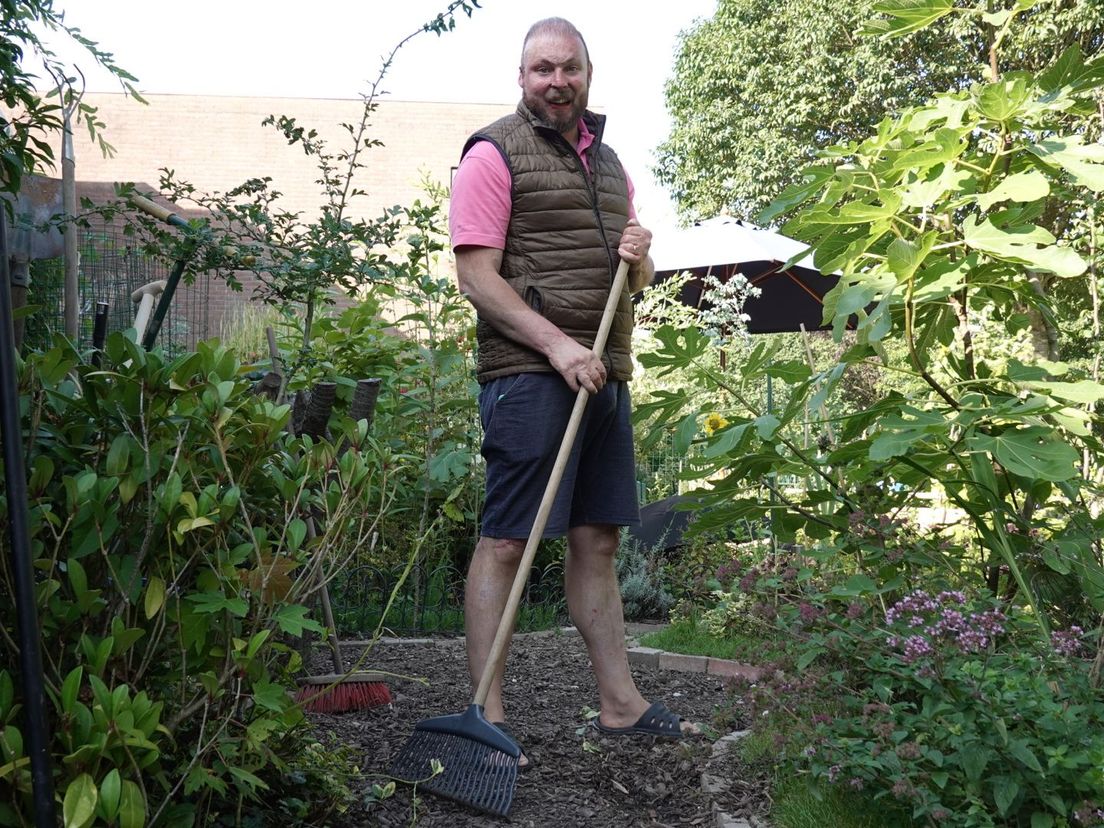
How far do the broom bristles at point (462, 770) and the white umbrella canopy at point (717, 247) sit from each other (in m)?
7.63

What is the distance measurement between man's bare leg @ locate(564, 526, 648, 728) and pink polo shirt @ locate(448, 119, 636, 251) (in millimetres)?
921

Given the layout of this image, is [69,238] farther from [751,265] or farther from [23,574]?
[751,265]

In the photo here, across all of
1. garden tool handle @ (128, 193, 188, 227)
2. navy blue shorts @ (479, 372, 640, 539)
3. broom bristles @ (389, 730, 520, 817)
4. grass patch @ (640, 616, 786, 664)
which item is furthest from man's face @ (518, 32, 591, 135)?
grass patch @ (640, 616, 786, 664)

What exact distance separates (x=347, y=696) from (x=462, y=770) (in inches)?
34.4

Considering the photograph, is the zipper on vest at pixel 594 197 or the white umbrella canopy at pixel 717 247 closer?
the zipper on vest at pixel 594 197

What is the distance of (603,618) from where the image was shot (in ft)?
10.4

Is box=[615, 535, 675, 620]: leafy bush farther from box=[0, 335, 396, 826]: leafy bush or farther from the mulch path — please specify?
box=[0, 335, 396, 826]: leafy bush

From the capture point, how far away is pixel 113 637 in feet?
5.53

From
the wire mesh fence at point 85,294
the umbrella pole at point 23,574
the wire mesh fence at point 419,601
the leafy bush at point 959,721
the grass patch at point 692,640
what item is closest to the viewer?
the umbrella pole at point 23,574

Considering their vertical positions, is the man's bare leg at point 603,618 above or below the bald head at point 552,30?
below

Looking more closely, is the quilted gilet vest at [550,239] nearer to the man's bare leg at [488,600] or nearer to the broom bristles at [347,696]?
the man's bare leg at [488,600]

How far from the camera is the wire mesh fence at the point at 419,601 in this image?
4859 millimetres

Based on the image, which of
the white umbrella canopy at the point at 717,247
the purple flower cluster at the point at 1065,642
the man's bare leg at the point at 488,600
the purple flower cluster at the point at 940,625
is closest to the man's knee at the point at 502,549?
the man's bare leg at the point at 488,600

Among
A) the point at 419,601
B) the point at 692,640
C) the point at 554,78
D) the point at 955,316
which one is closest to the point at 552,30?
the point at 554,78
